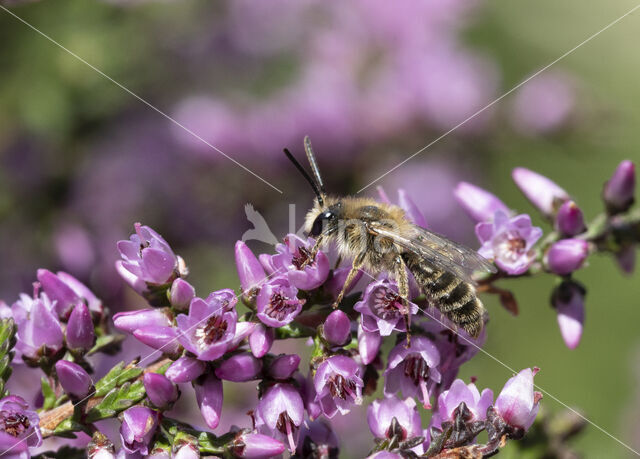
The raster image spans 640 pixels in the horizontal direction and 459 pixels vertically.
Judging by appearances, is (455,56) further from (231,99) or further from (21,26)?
(21,26)

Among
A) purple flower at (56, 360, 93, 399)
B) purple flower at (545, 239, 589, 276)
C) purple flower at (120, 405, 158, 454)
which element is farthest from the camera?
purple flower at (545, 239, 589, 276)

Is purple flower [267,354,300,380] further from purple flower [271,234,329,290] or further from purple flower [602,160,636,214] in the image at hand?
purple flower [602,160,636,214]

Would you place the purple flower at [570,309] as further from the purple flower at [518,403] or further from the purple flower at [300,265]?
the purple flower at [300,265]

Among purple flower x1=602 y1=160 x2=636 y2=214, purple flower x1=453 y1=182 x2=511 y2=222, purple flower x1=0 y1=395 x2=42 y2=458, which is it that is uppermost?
purple flower x1=602 y1=160 x2=636 y2=214

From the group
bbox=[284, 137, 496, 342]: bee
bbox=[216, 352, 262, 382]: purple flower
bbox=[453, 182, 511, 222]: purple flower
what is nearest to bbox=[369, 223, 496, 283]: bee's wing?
bbox=[284, 137, 496, 342]: bee

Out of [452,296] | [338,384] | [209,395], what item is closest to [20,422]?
[209,395]

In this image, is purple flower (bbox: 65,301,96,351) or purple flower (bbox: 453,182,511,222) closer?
purple flower (bbox: 65,301,96,351)

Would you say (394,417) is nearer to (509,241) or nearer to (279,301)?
(279,301)
